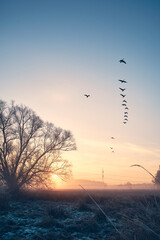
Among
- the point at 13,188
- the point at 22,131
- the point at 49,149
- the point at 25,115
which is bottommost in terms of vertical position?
the point at 13,188

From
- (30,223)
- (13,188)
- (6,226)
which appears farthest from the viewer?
(13,188)

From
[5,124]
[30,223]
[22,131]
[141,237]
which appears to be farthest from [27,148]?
[141,237]

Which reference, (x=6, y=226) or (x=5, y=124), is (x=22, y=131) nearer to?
(x=5, y=124)

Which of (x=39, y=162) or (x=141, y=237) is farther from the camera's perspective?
(x=39, y=162)

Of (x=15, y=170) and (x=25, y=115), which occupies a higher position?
(x=25, y=115)

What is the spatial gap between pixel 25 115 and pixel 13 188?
765 cm

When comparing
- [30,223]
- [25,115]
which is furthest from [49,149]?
[30,223]

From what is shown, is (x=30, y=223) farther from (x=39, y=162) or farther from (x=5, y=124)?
(x=5, y=124)

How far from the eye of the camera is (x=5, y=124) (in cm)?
1912

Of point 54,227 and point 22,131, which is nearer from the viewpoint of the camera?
point 54,227

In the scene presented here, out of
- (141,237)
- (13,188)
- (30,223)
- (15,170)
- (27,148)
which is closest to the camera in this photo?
(141,237)

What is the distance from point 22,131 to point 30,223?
42.1ft

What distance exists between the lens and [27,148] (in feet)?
63.8

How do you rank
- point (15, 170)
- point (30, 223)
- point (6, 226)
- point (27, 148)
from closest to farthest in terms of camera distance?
point (6, 226)
point (30, 223)
point (15, 170)
point (27, 148)
